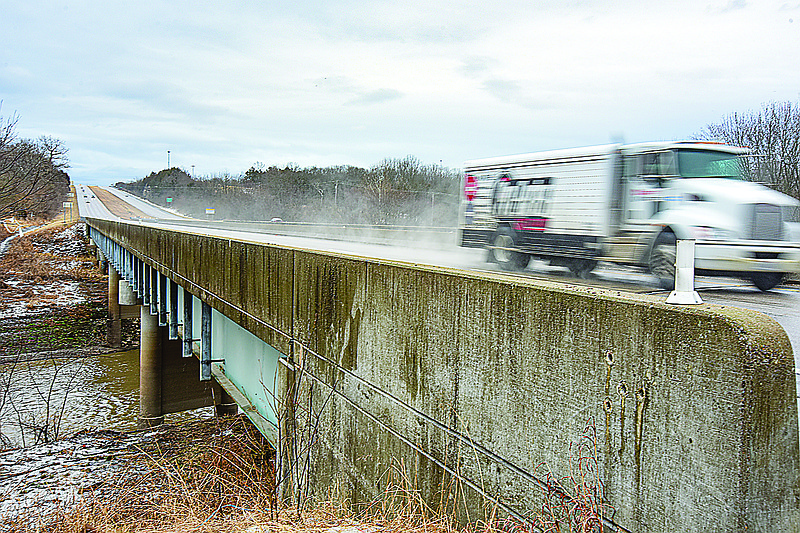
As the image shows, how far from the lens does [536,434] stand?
3871 millimetres

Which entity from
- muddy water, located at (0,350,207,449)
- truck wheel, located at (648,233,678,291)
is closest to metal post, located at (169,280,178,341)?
muddy water, located at (0,350,207,449)

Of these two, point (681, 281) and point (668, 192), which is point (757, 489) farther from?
point (668, 192)

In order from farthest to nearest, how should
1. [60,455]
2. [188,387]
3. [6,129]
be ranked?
[6,129] < [188,387] < [60,455]

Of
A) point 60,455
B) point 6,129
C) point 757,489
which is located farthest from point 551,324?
point 6,129

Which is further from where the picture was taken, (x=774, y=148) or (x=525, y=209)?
(x=774, y=148)

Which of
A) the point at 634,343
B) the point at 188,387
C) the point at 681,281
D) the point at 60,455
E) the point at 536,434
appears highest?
the point at 681,281

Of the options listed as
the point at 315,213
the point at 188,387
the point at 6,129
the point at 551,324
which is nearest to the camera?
the point at 551,324

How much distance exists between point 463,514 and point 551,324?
1.63 metres

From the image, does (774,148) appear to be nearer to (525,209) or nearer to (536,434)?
(525,209)

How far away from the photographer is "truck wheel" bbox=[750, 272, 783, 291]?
9.18 metres

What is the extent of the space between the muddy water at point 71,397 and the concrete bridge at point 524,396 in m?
11.5

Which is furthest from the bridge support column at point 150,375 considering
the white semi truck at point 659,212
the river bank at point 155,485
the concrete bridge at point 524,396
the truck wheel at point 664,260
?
the truck wheel at point 664,260

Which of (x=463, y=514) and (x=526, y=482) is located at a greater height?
(x=526, y=482)

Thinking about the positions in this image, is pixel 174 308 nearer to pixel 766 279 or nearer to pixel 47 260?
pixel 766 279
